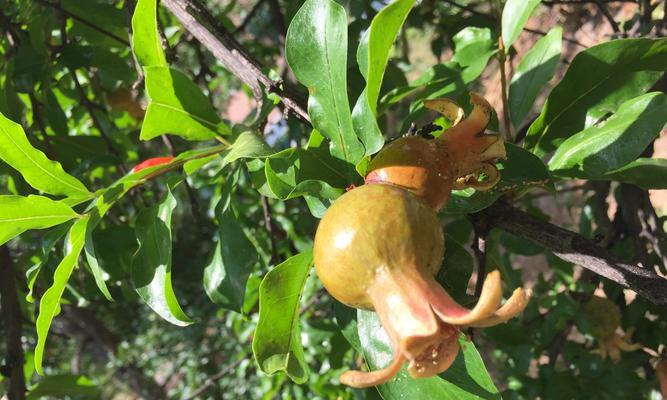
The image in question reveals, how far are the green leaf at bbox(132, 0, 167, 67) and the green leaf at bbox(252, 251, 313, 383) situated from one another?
0.97ft

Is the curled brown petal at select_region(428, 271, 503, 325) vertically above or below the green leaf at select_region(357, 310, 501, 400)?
above

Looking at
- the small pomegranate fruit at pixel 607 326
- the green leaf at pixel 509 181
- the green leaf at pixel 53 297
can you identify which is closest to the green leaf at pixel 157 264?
the green leaf at pixel 53 297

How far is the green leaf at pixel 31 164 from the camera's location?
2.17ft

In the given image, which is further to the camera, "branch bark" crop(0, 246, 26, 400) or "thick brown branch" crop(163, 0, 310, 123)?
"branch bark" crop(0, 246, 26, 400)

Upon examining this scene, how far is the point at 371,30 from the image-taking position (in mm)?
491

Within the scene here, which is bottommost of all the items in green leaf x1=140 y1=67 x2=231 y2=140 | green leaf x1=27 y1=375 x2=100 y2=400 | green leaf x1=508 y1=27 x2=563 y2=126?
green leaf x1=27 y1=375 x2=100 y2=400

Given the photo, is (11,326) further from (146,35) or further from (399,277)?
(399,277)

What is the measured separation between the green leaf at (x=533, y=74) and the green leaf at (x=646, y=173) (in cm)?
14

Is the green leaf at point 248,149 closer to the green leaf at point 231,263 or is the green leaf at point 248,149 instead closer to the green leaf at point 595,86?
the green leaf at point 231,263

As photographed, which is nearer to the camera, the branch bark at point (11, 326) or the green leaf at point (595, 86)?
the green leaf at point (595, 86)

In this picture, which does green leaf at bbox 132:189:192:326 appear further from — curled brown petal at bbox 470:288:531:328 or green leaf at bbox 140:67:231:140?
curled brown petal at bbox 470:288:531:328

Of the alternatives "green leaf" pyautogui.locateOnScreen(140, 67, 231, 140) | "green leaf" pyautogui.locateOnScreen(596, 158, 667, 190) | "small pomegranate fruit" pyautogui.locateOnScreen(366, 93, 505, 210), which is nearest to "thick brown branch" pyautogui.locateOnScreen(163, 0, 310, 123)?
"green leaf" pyautogui.locateOnScreen(140, 67, 231, 140)

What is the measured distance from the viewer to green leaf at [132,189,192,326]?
2.18ft

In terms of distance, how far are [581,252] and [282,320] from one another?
11.9 inches
